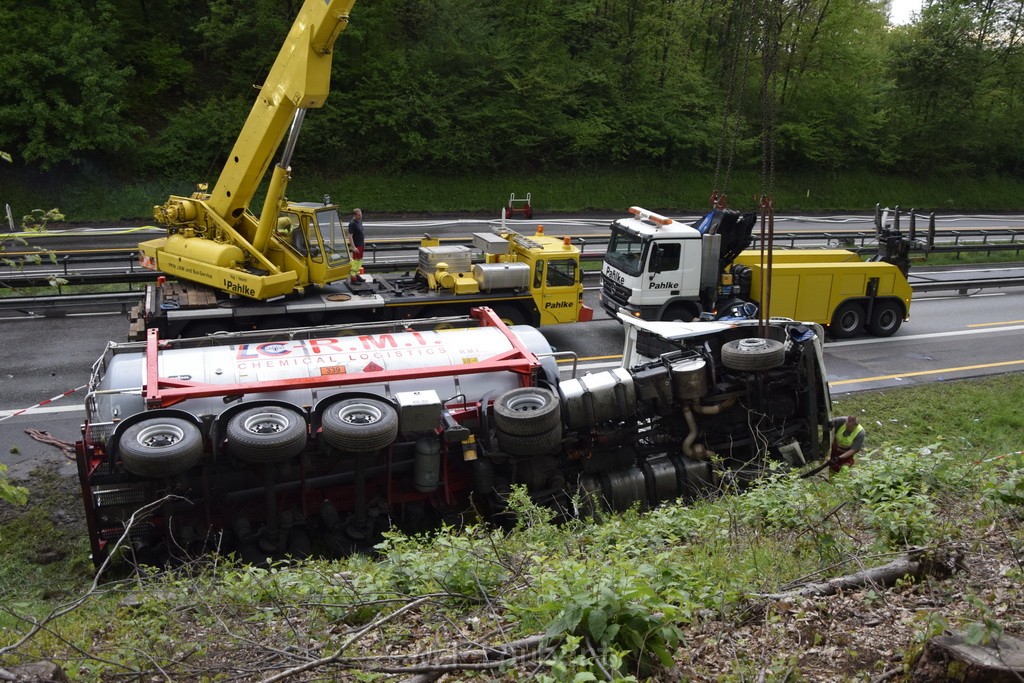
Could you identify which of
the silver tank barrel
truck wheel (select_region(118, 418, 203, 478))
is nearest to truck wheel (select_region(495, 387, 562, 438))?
the silver tank barrel

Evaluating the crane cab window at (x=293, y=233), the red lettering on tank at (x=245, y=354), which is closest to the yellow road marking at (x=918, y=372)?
the crane cab window at (x=293, y=233)

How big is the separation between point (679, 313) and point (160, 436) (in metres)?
11.2

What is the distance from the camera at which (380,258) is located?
2366cm

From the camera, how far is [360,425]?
8.00m

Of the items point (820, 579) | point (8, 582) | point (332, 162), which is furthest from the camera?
point (332, 162)

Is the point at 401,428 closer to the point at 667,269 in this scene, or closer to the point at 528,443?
the point at 528,443

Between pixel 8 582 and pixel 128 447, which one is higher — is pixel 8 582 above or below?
below

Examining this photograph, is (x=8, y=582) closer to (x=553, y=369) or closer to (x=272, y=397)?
(x=272, y=397)

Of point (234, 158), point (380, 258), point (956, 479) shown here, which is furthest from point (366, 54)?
point (956, 479)

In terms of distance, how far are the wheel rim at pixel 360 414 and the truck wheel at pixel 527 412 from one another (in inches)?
48.5

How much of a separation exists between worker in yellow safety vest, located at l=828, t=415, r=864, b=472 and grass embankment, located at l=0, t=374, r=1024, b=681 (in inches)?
85.2

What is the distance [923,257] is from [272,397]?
23.7 metres

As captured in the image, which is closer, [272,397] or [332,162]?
[272,397]

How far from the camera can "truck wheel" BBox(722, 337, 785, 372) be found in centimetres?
936
